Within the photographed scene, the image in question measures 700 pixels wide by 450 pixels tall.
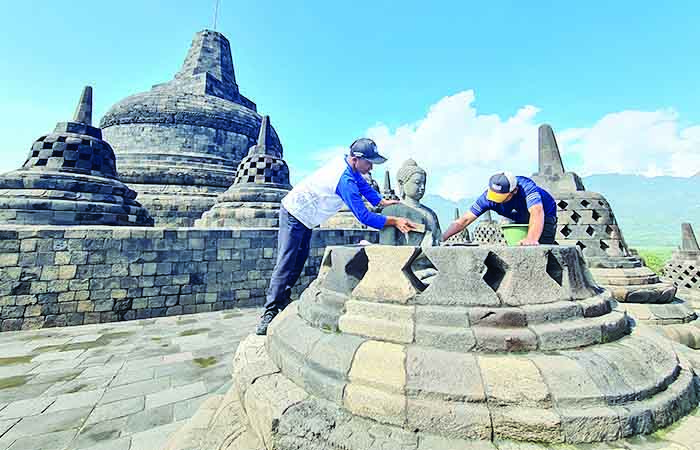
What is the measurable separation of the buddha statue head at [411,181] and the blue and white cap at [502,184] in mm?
625

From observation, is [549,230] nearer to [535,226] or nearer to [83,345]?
[535,226]

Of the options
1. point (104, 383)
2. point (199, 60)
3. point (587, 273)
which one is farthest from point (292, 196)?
point (199, 60)

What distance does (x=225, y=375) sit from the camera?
3.46m

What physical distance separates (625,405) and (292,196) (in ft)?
8.47

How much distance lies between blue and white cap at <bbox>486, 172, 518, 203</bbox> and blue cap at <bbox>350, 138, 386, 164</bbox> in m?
1.06

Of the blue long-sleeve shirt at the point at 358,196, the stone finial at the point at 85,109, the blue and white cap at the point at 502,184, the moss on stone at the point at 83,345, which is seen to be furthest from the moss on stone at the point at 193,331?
the stone finial at the point at 85,109

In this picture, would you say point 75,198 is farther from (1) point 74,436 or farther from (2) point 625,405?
(2) point 625,405

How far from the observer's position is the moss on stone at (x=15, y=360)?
3.83m

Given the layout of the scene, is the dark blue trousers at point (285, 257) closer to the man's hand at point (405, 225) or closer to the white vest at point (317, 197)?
the white vest at point (317, 197)

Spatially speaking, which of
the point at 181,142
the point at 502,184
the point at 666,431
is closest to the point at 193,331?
the point at 502,184

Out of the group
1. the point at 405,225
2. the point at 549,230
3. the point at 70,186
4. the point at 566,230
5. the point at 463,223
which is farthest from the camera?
the point at 70,186

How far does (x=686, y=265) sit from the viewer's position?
10.7 meters

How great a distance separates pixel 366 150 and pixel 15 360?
5325mm

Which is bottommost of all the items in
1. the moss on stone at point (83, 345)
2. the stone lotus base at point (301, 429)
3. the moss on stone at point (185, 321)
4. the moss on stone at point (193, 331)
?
the moss on stone at point (185, 321)
